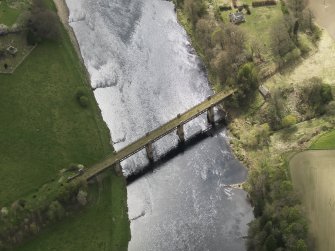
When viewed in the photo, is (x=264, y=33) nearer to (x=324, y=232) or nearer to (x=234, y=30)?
(x=234, y=30)

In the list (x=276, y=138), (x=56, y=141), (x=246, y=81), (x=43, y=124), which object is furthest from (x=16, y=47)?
(x=276, y=138)

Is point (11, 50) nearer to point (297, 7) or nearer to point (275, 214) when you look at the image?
point (297, 7)

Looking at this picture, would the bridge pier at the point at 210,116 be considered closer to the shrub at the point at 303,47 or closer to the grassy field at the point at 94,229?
the grassy field at the point at 94,229

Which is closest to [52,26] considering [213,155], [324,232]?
[213,155]

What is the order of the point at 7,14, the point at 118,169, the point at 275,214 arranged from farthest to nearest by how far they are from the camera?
the point at 7,14 < the point at 118,169 < the point at 275,214

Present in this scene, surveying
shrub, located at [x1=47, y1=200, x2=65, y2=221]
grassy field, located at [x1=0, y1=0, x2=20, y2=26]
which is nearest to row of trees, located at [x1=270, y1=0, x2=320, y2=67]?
shrub, located at [x1=47, y1=200, x2=65, y2=221]

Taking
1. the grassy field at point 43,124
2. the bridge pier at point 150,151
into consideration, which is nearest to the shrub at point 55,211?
the grassy field at point 43,124

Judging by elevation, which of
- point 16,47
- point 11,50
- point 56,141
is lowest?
point 56,141
